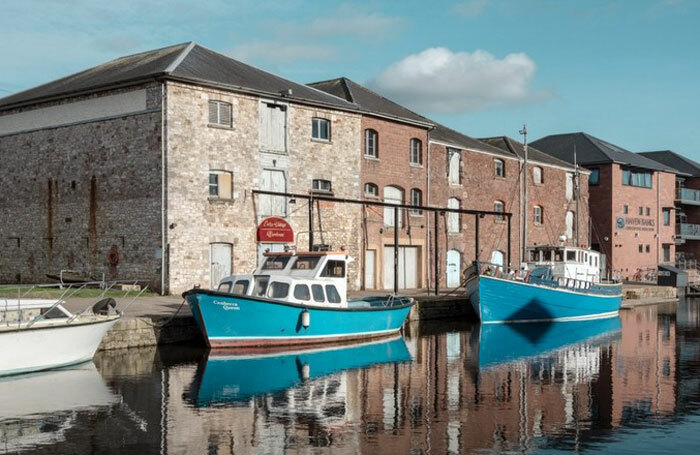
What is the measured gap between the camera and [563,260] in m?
32.8

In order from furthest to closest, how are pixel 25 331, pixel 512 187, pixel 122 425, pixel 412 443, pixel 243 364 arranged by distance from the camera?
pixel 512 187, pixel 243 364, pixel 25 331, pixel 122 425, pixel 412 443

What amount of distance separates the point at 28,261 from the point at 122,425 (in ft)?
70.6

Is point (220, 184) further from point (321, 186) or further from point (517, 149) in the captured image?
point (517, 149)

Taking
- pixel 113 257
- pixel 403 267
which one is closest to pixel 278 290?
pixel 113 257

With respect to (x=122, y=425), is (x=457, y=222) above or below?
above

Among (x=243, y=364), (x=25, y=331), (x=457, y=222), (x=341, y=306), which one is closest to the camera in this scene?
(x=25, y=331)

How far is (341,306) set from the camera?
22.4 meters

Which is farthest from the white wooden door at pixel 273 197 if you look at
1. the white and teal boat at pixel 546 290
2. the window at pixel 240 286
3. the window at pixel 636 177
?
the window at pixel 636 177

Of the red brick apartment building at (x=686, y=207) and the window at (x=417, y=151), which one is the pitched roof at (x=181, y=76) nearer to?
Result: the window at (x=417, y=151)

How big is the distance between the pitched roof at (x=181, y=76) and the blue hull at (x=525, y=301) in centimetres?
971

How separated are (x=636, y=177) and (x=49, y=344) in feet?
158

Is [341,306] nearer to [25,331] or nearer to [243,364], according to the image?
[243,364]

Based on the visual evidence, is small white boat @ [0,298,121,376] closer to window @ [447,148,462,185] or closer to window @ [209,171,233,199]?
window @ [209,171,233,199]

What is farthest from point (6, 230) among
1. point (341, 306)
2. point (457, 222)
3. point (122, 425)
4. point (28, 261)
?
point (122, 425)
